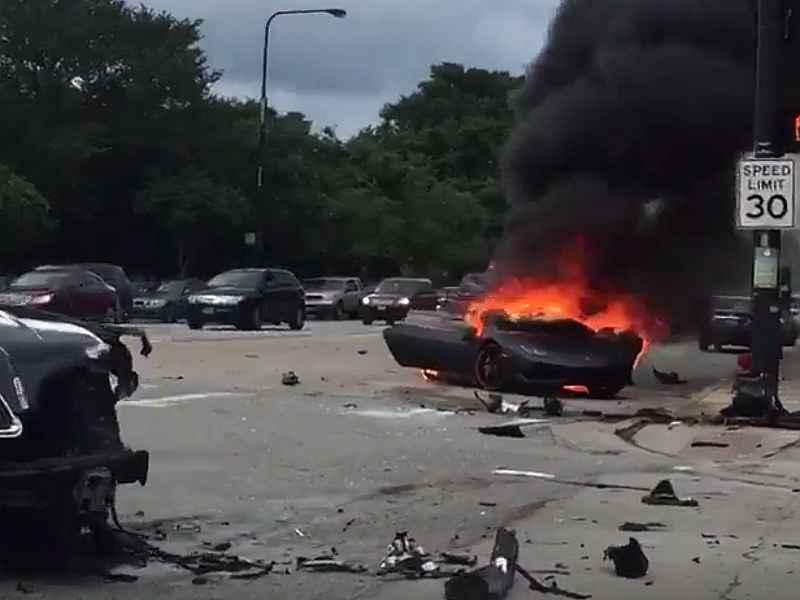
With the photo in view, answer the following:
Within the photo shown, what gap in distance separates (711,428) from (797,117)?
3094 mm

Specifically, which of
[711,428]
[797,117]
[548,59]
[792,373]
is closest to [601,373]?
[711,428]

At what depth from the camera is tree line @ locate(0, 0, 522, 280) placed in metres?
51.1

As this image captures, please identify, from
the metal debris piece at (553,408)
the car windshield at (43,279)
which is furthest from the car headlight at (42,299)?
the metal debris piece at (553,408)

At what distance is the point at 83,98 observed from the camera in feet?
178

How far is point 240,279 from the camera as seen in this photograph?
32062 millimetres

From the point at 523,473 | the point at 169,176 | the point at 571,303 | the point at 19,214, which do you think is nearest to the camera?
the point at 523,473

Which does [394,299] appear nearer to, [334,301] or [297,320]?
[334,301]

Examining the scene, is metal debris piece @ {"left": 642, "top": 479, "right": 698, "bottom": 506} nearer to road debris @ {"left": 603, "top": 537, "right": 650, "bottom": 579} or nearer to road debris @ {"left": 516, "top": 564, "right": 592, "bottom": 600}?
road debris @ {"left": 603, "top": 537, "right": 650, "bottom": 579}

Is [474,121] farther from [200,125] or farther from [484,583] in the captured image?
[484,583]

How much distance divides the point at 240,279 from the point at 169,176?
22697 mm

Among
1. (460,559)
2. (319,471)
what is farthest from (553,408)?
(460,559)

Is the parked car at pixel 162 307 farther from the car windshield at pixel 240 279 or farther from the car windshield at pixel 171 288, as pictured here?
the car windshield at pixel 240 279

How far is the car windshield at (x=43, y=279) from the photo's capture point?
2769 cm

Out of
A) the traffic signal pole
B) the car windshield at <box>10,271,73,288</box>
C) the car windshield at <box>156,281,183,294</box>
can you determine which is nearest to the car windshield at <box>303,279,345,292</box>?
the car windshield at <box>156,281,183,294</box>
